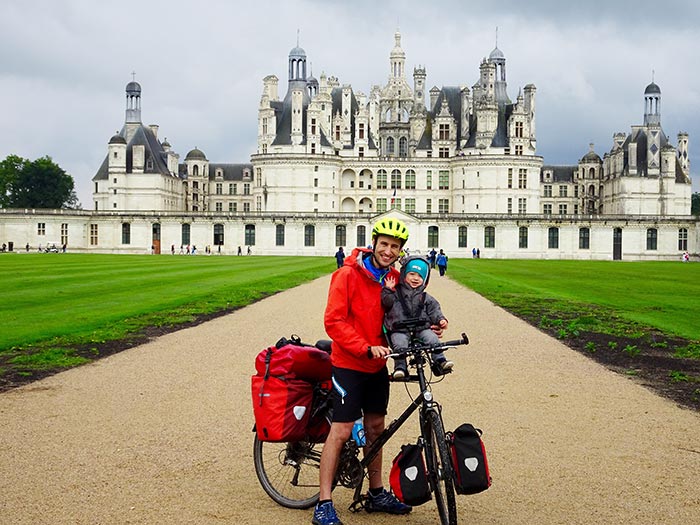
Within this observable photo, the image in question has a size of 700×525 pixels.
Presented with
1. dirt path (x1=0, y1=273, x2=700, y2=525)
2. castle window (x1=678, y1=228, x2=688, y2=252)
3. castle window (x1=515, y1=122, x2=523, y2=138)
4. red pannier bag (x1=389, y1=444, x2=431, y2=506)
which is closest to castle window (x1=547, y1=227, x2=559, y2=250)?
castle window (x1=678, y1=228, x2=688, y2=252)

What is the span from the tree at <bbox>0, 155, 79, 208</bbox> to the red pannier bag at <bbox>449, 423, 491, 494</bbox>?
106814 mm

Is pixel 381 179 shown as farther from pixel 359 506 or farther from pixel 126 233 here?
pixel 359 506

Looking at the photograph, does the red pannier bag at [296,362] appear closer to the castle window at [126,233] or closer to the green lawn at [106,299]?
the green lawn at [106,299]

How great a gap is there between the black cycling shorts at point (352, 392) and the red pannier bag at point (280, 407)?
0.93 feet

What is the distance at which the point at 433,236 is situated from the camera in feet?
285

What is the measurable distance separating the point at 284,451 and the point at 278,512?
0.82 metres

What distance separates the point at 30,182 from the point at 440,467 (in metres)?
108

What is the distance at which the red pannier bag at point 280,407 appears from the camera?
6.07m

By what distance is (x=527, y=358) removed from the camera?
1398 cm

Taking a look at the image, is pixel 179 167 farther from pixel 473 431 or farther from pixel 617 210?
pixel 473 431

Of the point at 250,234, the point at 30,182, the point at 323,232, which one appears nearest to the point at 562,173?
the point at 323,232

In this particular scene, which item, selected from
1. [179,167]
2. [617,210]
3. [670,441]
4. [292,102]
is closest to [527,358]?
[670,441]

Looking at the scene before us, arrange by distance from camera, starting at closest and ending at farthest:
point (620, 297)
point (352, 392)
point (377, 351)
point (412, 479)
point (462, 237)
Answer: point (412, 479) → point (377, 351) → point (352, 392) → point (620, 297) → point (462, 237)

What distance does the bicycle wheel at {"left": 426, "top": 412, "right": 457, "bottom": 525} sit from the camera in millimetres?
5414
